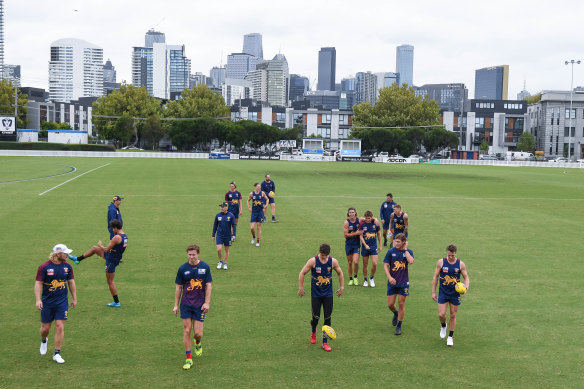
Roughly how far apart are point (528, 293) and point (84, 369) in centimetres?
1016

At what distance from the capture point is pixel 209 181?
145ft

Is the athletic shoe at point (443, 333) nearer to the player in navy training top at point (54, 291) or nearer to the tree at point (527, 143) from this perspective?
the player in navy training top at point (54, 291)

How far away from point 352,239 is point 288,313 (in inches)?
115

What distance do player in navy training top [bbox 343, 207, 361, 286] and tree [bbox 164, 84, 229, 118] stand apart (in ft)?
376

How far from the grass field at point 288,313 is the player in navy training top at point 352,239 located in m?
0.51

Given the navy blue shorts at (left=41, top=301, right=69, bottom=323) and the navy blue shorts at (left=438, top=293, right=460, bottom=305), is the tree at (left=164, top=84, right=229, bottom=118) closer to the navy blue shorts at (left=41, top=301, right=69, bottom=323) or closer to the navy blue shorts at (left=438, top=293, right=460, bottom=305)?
the navy blue shorts at (left=41, top=301, right=69, bottom=323)

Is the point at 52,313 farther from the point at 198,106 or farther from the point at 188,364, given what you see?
the point at 198,106

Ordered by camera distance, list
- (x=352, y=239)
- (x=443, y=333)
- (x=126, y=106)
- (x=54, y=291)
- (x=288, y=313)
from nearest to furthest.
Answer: (x=54, y=291) → (x=443, y=333) → (x=288, y=313) → (x=352, y=239) → (x=126, y=106)

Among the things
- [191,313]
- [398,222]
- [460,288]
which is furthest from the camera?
[398,222]

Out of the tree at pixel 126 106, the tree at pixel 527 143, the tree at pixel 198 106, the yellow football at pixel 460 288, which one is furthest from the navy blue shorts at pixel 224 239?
the tree at pixel 527 143

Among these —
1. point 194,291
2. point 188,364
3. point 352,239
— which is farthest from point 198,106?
point 188,364

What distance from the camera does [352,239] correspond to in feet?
45.9

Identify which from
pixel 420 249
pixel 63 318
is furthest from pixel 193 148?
pixel 63 318

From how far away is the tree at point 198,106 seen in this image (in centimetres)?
12550
